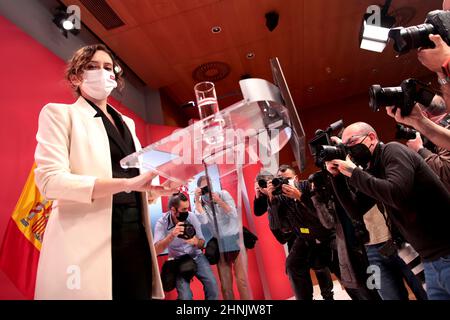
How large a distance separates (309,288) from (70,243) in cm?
243

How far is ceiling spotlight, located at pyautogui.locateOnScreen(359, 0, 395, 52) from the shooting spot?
3.87m

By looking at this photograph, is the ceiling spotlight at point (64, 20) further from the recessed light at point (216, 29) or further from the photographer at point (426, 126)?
the photographer at point (426, 126)

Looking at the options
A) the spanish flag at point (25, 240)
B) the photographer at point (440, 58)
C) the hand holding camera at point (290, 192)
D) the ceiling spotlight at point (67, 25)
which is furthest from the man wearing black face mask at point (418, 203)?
the ceiling spotlight at point (67, 25)

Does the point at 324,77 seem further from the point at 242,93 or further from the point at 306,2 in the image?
the point at 242,93

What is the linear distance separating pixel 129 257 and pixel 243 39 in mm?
3884

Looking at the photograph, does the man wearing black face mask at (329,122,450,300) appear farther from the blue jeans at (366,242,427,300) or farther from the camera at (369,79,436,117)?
the blue jeans at (366,242,427,300)

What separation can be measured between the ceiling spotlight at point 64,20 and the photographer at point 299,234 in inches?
92.9

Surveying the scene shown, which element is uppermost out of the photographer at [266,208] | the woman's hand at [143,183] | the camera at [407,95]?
the photographer at [266,208]

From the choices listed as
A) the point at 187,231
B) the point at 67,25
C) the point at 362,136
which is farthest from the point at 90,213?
the point at 67,25

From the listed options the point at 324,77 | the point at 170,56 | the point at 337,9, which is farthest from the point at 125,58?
the point at 324,77

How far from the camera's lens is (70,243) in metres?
0.99

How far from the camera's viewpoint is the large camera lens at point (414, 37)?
1242 millimetres

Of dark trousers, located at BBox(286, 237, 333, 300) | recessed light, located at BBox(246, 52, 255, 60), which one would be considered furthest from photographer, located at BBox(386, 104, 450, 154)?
recessed light, located at BBox(246, 52, 255, 60)

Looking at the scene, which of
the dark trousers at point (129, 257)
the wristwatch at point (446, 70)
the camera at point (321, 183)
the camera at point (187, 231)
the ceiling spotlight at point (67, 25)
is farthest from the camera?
the ceiling spotlight at point (67, 25)
